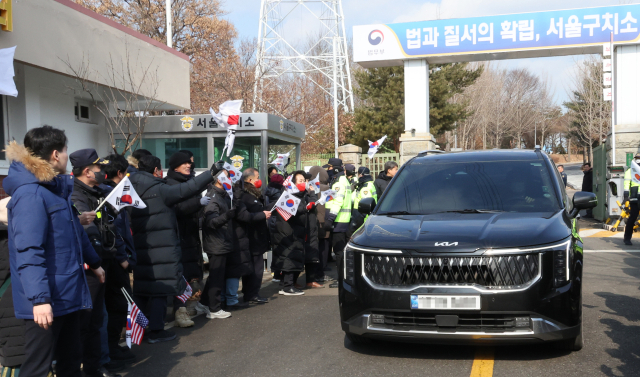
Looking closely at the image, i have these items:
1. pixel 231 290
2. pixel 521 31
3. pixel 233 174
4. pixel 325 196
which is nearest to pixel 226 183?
pixel 233 174

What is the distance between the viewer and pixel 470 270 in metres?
4.79

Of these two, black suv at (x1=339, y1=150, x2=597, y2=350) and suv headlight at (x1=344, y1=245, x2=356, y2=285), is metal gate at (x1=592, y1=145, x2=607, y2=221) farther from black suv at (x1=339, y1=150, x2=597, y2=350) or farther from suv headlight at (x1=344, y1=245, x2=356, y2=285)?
suv headlight at (x1=344, y1=245, x2=356, y2=285)

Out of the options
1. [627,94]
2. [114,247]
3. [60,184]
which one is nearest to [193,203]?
[114,247]

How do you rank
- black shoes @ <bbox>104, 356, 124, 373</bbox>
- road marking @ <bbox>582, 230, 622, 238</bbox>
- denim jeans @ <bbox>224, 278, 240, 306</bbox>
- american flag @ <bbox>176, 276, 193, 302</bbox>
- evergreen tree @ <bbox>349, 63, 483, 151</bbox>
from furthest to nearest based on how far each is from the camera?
evergreen tree @ <bbox>349, 63, 483, 151</bbox> < road marking @ <bbox>582, 230, 622, 238</bbox> < denim jeans @ <bbox>224, 278, 240, 306</bbox> < american flag @ <bbox>176, 276, 193, 302</bbox> < black shoes @ <bbox>104, 356, 124, 373</bbox>

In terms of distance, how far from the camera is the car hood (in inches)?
190

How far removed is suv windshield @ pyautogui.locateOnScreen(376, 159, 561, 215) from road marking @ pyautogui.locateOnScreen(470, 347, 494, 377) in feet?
4.06

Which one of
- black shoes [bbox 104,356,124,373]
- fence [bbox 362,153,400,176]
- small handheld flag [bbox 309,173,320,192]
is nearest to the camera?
black shoes [bbox 104,356,124,373]

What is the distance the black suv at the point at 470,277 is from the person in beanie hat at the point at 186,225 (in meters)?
2.09

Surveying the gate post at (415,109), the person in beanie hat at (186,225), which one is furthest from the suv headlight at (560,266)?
the gate post at (415,109)

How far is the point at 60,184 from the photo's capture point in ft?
12.8

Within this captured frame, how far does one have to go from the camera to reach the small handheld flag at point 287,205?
8.27m

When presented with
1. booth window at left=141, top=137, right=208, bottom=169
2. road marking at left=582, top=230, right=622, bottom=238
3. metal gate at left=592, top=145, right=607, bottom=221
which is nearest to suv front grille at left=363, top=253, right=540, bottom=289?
booth window at left=141, top=137, right=208, bottom=169

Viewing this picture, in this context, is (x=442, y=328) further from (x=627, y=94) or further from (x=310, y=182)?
(x=627, y=94)

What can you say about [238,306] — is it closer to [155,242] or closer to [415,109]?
[155,242]
